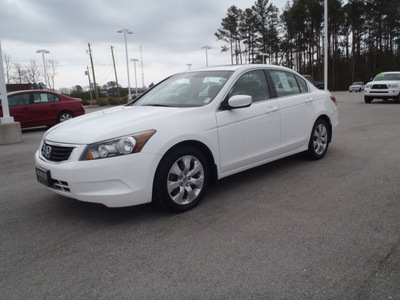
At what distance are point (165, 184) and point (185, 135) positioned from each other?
55 cm

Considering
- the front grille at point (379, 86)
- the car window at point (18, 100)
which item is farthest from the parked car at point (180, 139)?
the front grille at point (379, 86)

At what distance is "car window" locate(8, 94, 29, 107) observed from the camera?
1234 centimetres

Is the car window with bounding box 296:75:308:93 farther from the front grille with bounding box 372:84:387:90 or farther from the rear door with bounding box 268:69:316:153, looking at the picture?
the front grille with bounding box 372:84:387:90

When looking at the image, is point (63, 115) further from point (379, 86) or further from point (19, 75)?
point (19, 75)

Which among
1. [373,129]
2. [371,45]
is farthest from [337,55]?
[373,129]

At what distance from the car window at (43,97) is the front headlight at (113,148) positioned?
10.6 meters

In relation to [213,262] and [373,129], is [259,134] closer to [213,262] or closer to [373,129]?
[213,262]

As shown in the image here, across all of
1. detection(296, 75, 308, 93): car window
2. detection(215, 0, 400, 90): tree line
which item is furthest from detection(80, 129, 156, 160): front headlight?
detection(215, 0, 400, 90): tree line

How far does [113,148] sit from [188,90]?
5.21 ft

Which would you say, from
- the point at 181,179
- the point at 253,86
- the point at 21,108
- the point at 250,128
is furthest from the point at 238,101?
the point at 21,108

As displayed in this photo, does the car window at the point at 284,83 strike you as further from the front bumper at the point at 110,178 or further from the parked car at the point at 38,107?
the parked car at the point at 38,107

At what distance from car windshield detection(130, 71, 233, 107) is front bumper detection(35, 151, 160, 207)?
1.15 m

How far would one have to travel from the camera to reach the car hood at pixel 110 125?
3.54 meters

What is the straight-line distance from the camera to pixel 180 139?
3.75 m
